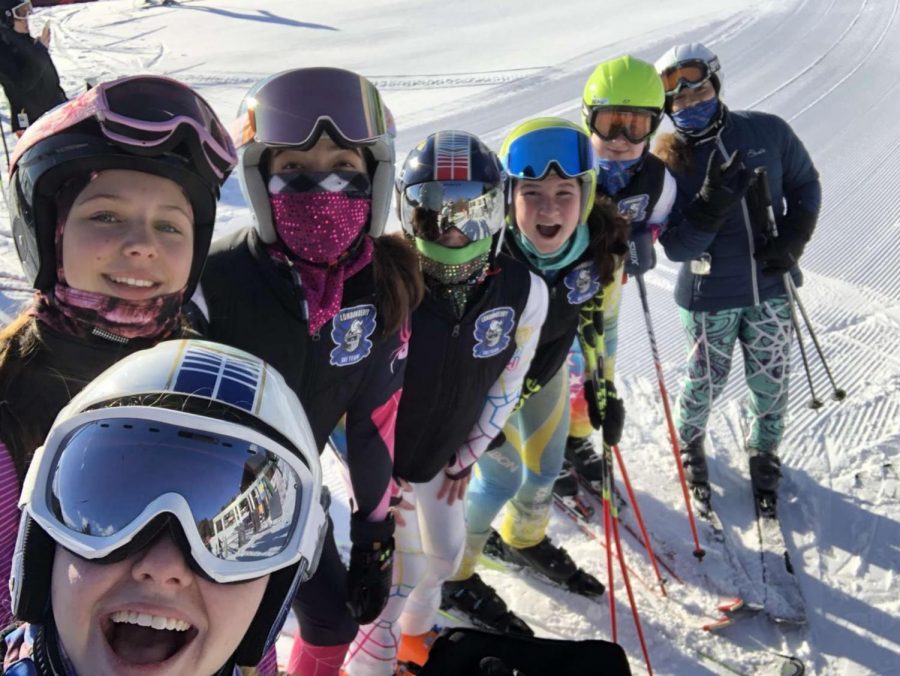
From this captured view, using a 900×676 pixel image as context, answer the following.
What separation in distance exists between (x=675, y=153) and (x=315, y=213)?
7.29 feet

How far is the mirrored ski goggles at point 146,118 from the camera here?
5.06ft

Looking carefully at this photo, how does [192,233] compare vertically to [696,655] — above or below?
above

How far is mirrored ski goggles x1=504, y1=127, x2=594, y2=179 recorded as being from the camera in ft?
9.03

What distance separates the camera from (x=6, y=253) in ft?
18.5

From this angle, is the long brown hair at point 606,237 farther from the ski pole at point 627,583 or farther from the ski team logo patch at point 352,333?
the ski team logo patch at point 352,333

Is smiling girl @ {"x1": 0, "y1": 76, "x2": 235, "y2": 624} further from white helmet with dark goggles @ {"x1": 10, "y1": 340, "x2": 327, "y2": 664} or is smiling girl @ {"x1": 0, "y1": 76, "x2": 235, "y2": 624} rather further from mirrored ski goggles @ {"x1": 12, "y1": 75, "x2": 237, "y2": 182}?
white helmet with dark goggles @ {"x1": 10, "y1": 340, "x2": 327, "y2": 664}

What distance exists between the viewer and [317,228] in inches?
77.1

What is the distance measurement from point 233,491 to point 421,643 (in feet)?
6.83

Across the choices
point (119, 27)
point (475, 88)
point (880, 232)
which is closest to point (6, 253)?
point (475, 88)

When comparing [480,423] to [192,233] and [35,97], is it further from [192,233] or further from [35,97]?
[35,97]

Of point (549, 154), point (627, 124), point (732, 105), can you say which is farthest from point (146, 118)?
point (732, 105)

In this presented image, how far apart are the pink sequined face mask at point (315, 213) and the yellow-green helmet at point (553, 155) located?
1.00 metres

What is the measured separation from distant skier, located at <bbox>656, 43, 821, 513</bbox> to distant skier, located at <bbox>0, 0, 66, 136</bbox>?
590cm

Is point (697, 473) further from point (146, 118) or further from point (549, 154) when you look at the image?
point (146, 118)
